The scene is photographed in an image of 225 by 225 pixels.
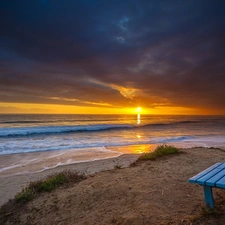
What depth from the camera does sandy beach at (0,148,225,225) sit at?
3471 mm

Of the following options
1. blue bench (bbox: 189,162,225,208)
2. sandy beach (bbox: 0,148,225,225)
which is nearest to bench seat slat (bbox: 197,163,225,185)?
blue bench (bbox: 189,162,225,208)

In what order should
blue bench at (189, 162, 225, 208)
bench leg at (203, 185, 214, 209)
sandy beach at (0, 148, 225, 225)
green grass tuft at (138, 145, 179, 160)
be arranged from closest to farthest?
blue bench at (189, 162, 225, 208)
bench leg at (203, 185, 214, 209)
sandy beach at (0, 148, 225, 225)
green grass tuft at (138, 145, 179, 160)

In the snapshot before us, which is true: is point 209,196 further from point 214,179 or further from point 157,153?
point 157,153

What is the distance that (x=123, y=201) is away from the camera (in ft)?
13.7

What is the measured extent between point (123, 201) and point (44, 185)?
8.22 ft

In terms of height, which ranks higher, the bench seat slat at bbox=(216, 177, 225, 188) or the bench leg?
the bench seat slat at bbox=(216, 177, 225, 188)

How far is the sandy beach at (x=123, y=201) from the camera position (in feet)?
11.4

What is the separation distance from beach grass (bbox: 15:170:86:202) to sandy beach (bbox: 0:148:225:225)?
27 centimetres

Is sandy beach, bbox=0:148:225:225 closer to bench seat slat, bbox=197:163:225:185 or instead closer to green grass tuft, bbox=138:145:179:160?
bench seat slat, bbox=197:163:225:185

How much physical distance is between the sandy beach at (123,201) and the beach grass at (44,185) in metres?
0.27

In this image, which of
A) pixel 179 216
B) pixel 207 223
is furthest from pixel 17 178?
pixel 207 223

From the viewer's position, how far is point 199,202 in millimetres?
3885

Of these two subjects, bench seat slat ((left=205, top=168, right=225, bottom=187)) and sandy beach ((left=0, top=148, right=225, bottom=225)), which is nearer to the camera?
bench seat slat ((left=205, top=168, right=225, bottom=187))

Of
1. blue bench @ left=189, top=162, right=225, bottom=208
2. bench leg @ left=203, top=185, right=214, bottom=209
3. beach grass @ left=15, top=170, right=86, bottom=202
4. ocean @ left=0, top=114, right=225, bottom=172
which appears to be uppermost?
blue bench @ left=189, top=162, right=225, bottom=208
